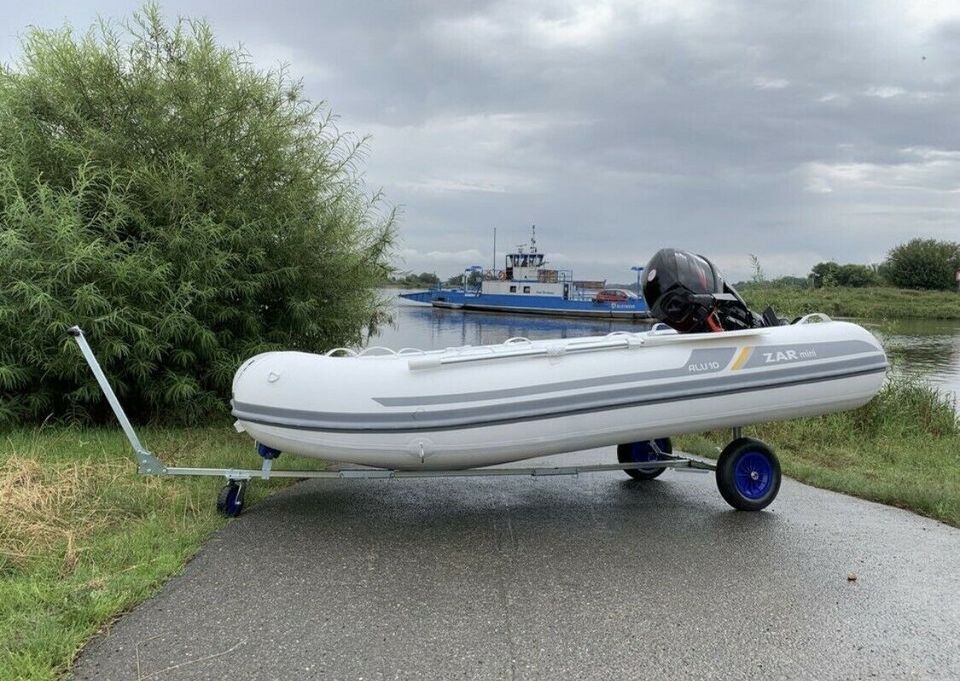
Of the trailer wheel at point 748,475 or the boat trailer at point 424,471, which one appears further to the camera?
the trailer wheel at point 748,475

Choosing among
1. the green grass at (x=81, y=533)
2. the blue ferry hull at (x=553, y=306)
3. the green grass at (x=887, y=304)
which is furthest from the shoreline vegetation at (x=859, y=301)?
the blue ferry hull at (x=553, y=306)

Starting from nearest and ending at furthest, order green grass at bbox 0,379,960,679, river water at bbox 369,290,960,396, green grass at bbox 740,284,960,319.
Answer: green grass at bbox 0,379,960,679 < river water at bbox 369,290,960,396 < green grass at bbox 740,284,960,319

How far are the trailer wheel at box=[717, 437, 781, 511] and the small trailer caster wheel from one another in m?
3.06

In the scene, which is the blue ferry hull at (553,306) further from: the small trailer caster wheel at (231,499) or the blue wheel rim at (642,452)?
the small trailer caster wheel at (231,499)

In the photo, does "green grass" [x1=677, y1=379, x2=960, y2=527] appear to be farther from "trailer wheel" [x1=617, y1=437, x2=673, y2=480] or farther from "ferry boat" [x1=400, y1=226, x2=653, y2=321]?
"ferry boat" [x1=400, y1=226, x2=653, y2=321]

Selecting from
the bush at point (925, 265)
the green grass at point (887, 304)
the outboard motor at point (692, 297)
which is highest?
the bush at point (925, 265)

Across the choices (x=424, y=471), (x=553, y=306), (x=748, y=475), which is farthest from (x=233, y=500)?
(x=553, y=306)

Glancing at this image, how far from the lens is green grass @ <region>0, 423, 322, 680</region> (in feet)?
8.36

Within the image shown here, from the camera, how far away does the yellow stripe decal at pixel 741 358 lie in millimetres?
3977

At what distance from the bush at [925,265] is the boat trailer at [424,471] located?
75.3 m

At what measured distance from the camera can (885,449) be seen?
6922mm

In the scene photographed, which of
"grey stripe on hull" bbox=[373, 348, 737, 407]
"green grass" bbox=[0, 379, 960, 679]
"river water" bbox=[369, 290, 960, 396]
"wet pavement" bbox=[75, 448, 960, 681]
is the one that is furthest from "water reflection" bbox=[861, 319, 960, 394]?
"wet pavement" bbox=[75, 448, 960, 681]

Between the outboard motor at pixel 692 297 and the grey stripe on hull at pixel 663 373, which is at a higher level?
the outboard motor at pixel 692 297

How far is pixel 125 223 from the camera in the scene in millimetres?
5910
